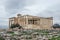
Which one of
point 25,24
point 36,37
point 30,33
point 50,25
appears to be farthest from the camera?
point 50,25

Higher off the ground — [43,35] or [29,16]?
[29,16]

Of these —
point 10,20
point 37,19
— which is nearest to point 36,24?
point 37,19

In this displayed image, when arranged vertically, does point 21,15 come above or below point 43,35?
above

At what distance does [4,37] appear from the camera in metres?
22.6

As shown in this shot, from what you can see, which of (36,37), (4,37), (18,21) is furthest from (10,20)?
(36,37)

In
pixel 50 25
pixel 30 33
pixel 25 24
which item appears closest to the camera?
pixel 30 33

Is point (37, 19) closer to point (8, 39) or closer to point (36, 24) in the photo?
point (36, 24)

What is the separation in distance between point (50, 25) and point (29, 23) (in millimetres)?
4950

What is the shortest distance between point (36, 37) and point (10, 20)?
1420 cm

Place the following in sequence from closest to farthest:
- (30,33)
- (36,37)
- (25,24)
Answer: (36,37), (30,33), (25,24)

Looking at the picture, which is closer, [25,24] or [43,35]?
[43,35]

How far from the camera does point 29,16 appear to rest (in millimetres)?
31266

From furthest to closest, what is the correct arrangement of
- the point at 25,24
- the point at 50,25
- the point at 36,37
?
the point at 50,25, the point at 25,24, the point at 36,37

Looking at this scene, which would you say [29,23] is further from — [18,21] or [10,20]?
[10,20]
